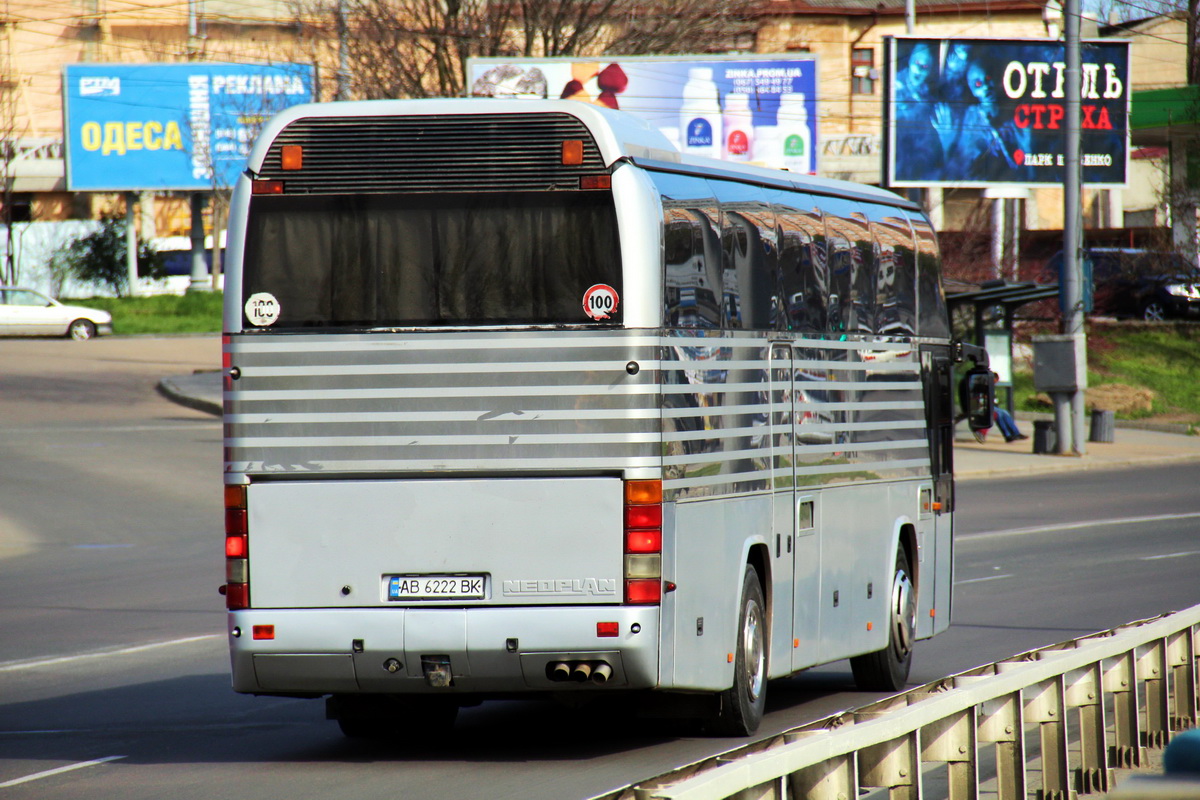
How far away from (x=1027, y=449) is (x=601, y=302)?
29.0 metres

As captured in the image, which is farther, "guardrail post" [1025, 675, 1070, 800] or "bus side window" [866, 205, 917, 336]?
"bus side window" [866, 205, 917, 336]

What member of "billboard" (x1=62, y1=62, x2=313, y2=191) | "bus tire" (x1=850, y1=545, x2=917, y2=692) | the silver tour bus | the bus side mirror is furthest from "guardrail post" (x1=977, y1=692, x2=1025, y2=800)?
"billboard" (x1=62, y1=62, x2=313, y2=191)

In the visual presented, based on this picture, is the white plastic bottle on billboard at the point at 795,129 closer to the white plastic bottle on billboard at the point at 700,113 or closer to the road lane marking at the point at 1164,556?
the white plastic bottle on billboard at the point at 700,113

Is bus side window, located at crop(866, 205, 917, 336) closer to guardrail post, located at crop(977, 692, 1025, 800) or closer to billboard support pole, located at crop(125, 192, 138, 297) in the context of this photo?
guardrail post, located at crop(977, 692, 1025, 800)

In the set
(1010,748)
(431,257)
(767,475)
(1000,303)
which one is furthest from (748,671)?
(1000,303)

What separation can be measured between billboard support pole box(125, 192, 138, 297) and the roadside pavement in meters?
19.0

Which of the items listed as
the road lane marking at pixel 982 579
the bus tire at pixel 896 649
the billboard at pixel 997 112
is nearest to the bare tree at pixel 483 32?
the billboard at pixel 997 112

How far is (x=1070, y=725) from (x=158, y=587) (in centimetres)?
999

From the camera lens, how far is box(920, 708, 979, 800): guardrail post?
6.38 m

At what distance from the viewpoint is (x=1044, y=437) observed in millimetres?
34781

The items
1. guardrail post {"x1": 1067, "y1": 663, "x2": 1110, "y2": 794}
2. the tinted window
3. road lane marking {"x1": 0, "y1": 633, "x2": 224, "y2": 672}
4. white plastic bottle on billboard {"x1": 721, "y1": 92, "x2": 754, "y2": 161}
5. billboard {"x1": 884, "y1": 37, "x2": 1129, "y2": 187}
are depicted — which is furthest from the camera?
white plastic bottle on billboard {"x1": 721, "y1": 92, "x2": 754, "y2": 161}

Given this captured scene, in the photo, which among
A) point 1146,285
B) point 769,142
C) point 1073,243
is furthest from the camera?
point 1146,285

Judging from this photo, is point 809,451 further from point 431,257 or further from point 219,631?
point 219,631

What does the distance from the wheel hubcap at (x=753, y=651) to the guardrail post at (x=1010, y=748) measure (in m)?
2.34
